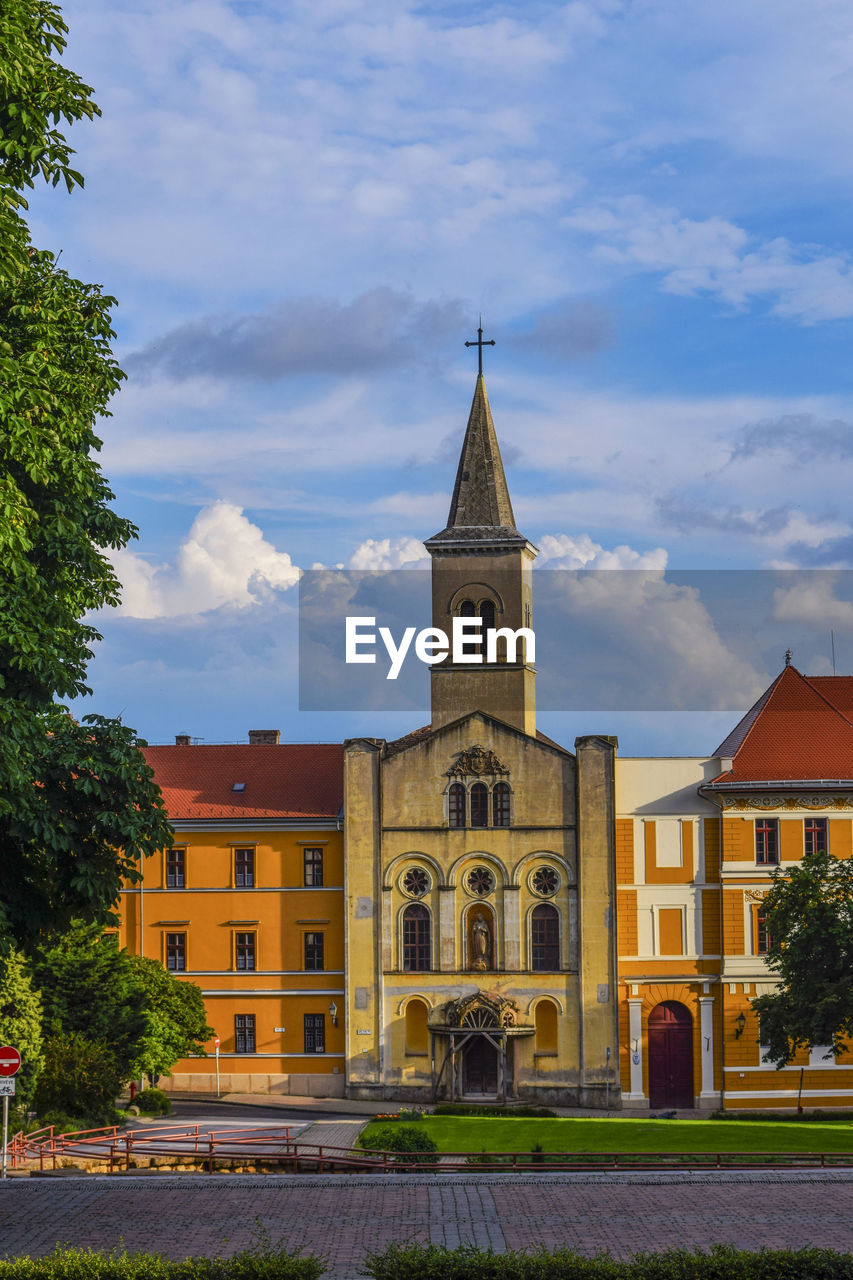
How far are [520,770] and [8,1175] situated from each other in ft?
103

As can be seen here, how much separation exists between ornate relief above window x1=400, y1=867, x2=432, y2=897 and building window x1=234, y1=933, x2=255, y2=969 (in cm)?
661

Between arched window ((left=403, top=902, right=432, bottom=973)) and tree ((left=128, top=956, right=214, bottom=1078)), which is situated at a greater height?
arched window ((left=403, top=902, right=432, bottom=973))

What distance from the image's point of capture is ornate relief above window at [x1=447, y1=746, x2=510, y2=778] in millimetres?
61750

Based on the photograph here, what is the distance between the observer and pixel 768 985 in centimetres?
5938

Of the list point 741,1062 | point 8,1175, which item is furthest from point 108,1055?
point 741,1062

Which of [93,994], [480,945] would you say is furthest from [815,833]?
[93,994]

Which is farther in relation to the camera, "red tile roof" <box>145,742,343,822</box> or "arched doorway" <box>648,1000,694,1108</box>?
"red tile roof" <box>145,742,343,822</box>

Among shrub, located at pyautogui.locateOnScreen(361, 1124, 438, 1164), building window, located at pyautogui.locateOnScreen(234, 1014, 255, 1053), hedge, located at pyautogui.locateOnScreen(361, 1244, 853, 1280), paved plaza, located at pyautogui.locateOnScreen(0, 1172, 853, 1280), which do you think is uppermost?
hedge, located at pyautogui.locateOnScreen(361, 1244, 853, 1280)

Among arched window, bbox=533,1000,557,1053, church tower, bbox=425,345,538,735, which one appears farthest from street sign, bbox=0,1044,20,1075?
church tower, bbox=425,345,538,735

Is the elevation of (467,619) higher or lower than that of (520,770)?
higher

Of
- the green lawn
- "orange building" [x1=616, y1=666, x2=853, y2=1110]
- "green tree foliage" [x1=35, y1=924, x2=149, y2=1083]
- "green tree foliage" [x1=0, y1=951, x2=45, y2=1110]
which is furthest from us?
"orange building" [x1=616, y1=666, x2=853, y2=1110]

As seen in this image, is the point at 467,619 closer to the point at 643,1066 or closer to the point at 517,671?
the point at 517,671

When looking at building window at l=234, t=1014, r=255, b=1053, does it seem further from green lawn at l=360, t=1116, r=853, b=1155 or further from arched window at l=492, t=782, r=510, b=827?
arched window at l=492, t=782, r=510, b=827

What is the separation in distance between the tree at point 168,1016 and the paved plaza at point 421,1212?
70.2ft
